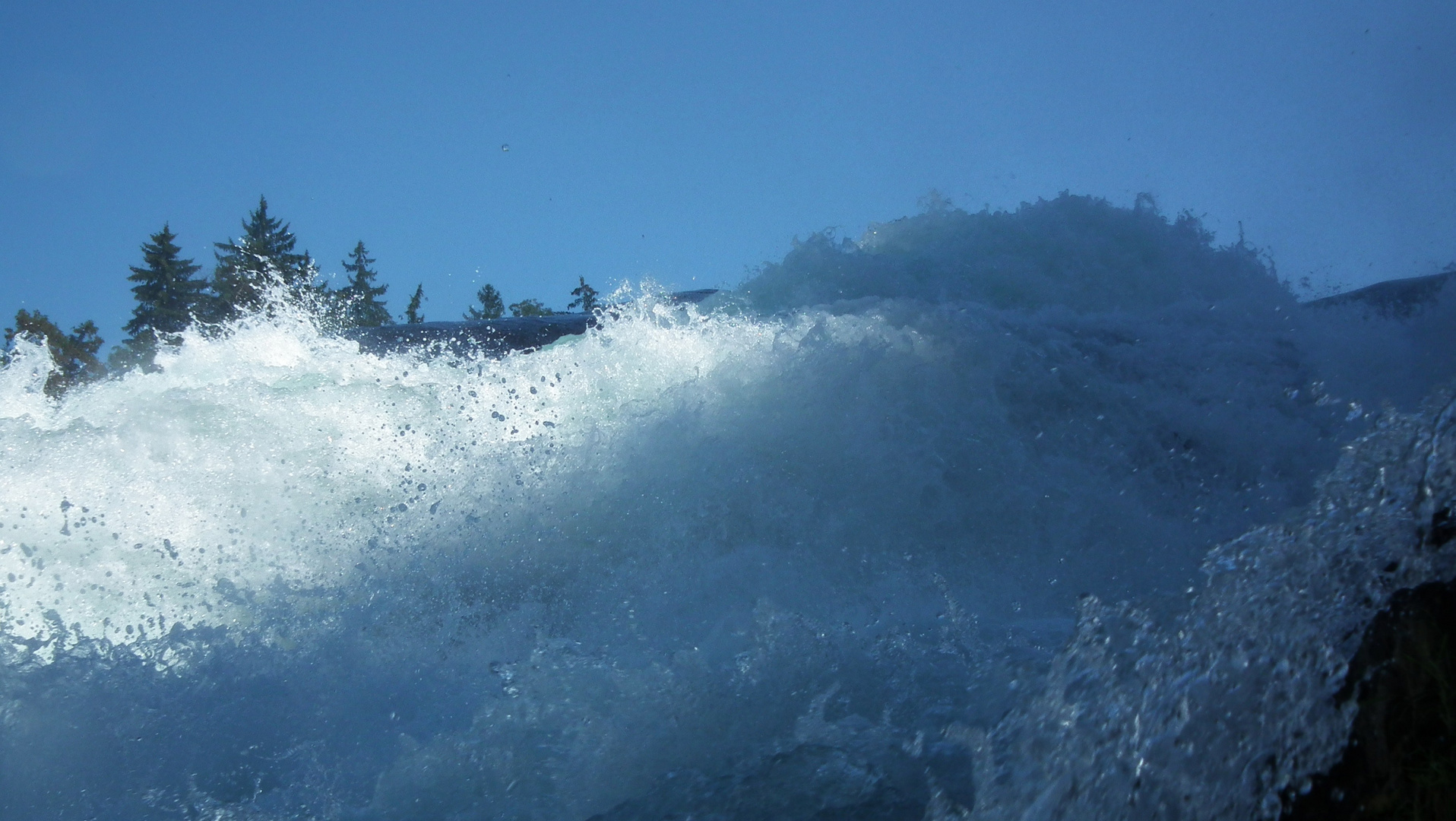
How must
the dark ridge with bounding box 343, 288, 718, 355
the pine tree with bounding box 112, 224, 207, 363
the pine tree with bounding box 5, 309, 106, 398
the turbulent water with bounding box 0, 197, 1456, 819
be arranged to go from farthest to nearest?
the pine tree with bounding box 112, 224, 207, 363 → the pine tree with bounding box 5, 309, 106, 398 → the dark ridge with bounding box 343, 288, 718, 355 → the turbulent water with bounding box 0, 197, 1456, 819

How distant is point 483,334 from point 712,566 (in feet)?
20.6

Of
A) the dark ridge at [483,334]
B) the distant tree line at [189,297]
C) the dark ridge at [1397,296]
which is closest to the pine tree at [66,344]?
the distant tree line at [189,297]

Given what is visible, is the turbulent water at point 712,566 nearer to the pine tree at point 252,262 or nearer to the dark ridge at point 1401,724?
the dark ridge at point 1401,724

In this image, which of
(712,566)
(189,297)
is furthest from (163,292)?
(712,566)

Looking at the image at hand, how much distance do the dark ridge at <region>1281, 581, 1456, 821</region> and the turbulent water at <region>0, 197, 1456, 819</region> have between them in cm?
6

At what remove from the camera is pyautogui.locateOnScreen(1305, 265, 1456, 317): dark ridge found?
7.02 m

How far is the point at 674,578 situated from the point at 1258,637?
7.34 ft

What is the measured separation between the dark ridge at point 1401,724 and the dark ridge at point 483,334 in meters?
7.35

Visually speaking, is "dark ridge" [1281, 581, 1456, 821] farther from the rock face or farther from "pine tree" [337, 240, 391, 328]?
"pine tree" [337, 240, 391, 328]

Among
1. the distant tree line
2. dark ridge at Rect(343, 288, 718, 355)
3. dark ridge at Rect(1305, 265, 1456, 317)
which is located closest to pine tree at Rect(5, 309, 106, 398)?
the distant tree line

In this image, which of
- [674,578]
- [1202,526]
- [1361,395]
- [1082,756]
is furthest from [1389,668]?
[1361,395]

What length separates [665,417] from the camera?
14.5 feet

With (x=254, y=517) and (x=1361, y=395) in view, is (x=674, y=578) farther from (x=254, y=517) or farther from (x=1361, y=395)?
(x=1361, y=395)

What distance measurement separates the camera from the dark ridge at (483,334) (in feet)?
29.0
